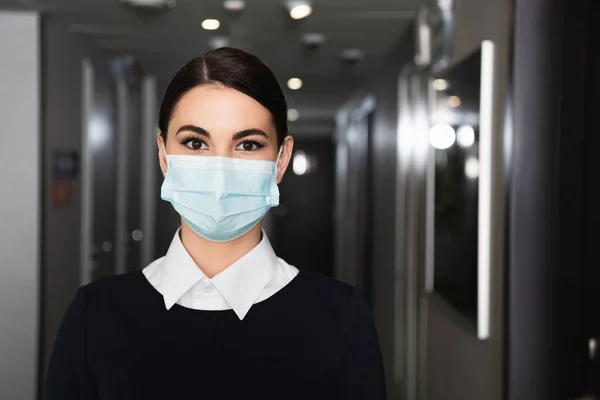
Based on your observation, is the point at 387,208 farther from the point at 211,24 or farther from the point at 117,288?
the point at 117,288

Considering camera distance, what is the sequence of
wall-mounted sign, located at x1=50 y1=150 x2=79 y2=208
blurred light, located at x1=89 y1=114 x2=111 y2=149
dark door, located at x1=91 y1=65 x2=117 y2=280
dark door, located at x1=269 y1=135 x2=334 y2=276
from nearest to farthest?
1. wall-mounted sign, located at x1=50 y1=150 x2=79 y2=208
2. blurred light, located at x1=89 y1=114 x2=111 y2=149
3. dark door, located at x1=91 y1=65 x2=117 y2=280
4. dark door, located at x1=269 y1=135 x2=334 y2=276

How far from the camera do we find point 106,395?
1224 millimetres

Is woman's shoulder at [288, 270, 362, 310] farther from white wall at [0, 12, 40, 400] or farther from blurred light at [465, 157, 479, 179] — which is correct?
white wall at [0, 12, 40, 400]

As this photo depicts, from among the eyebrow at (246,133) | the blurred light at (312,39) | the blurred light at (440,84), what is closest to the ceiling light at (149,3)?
the blurred light at (312,39)

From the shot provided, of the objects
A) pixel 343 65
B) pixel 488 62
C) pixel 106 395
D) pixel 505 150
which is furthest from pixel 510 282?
pixel 343 65

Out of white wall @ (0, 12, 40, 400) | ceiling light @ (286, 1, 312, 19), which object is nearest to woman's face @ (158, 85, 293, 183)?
ceiling light @ (286, 1, 312, 19)

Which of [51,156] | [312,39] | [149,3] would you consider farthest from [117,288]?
[312,39]

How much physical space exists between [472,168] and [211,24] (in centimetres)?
252

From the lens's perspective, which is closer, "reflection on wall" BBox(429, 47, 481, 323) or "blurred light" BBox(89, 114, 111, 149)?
"reflection on wall" BBox(429, 47, 481, 323)

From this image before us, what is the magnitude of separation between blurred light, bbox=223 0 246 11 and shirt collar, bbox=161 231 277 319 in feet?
9.20

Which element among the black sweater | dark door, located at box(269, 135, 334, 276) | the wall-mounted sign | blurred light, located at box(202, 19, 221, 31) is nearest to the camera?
the black sweater

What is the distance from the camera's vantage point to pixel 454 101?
8.89 feet

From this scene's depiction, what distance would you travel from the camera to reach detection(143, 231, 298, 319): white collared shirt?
125cm

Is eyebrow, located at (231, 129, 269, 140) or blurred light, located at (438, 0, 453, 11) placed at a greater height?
A: blurred light, located at (438, 0, 453, 11)
